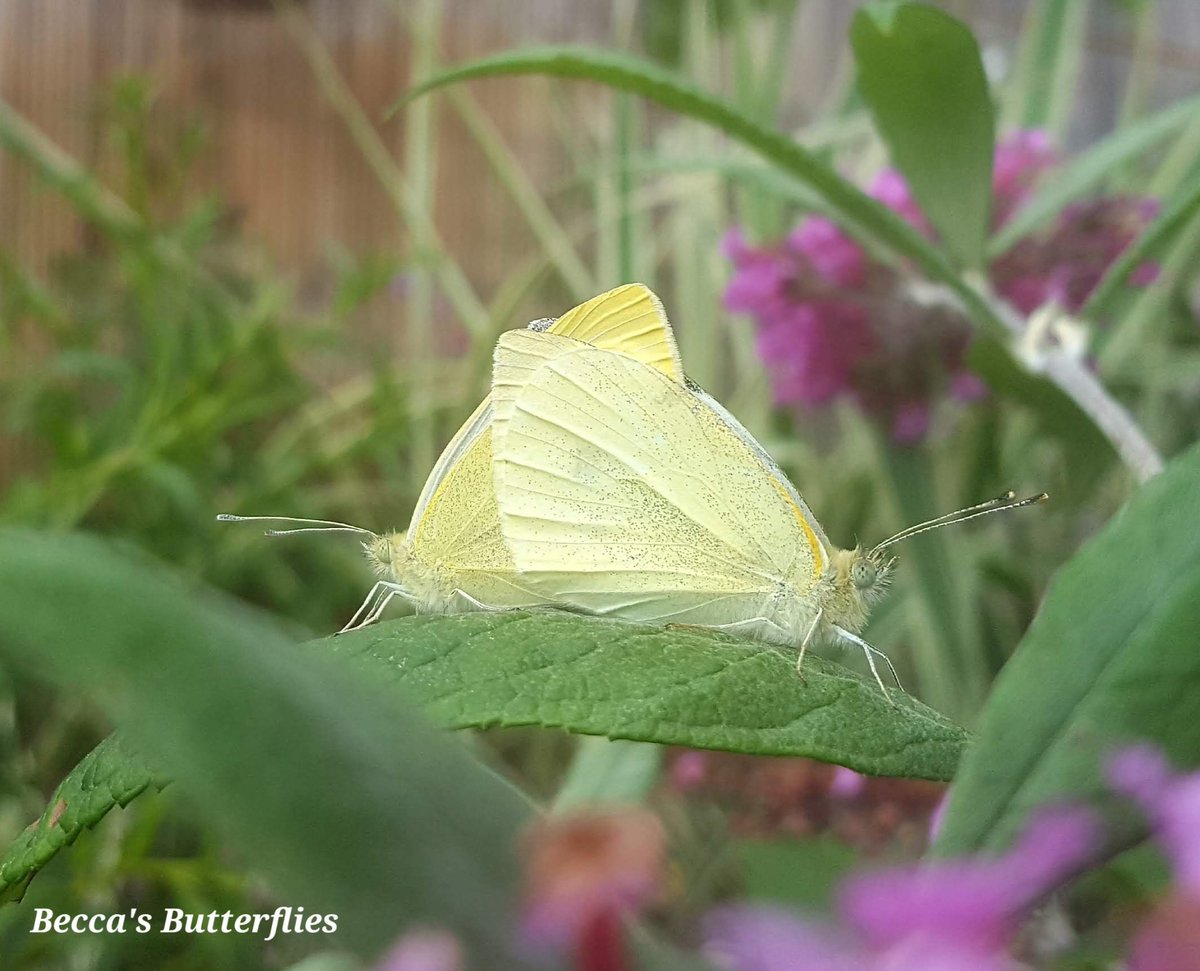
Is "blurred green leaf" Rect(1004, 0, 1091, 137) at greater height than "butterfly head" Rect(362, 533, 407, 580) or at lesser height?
greater

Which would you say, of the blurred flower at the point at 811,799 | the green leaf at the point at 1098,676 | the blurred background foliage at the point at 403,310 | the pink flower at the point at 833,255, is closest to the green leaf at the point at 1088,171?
the blurred background foliage at the point at 403,310

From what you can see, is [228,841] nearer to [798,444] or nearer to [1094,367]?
[1094,367]

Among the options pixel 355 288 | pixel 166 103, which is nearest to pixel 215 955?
pixel 355 288

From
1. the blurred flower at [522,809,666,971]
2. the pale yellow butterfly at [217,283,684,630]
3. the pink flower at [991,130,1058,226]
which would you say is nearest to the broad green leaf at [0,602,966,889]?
the blurred flower at [522,809,666,971]

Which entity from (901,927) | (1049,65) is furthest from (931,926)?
(1049,65)

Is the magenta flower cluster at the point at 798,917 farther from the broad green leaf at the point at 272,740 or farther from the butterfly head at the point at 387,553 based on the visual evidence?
the butterfly head at the point at 387,553

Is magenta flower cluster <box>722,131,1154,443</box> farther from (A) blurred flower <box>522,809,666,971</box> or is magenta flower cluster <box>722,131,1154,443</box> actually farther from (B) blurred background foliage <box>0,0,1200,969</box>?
(A) blurred flower <box>522,809,666,971</box>

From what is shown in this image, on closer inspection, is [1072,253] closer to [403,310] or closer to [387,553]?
[387,553]
